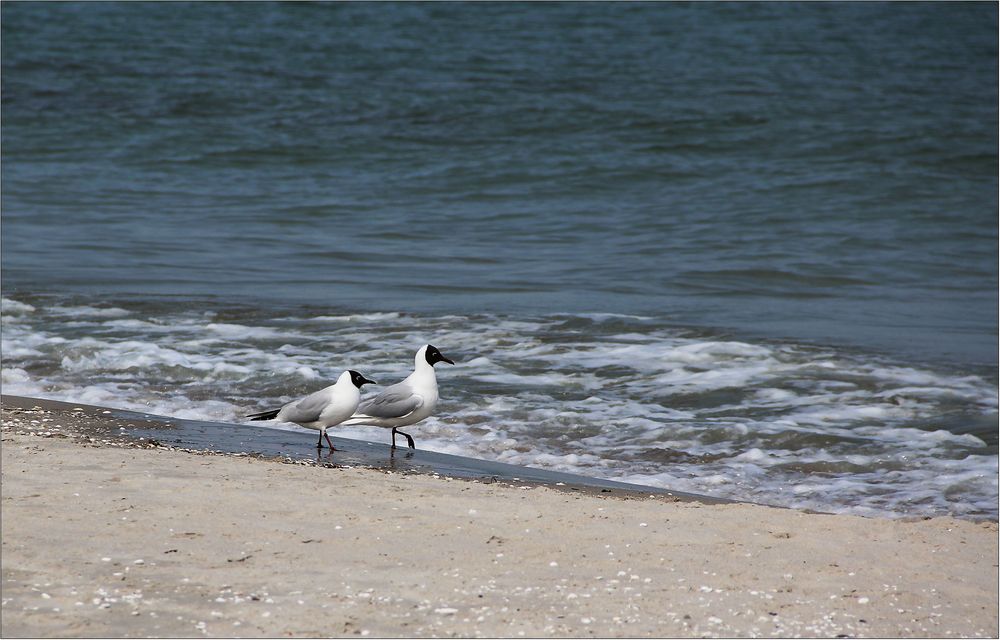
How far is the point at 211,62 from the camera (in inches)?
1109

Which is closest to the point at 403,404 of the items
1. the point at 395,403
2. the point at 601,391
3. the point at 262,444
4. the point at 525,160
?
the point at 395,403

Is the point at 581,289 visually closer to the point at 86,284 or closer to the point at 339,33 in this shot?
the point at 86,284

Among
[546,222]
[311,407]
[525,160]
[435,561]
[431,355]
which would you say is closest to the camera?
[435,561]

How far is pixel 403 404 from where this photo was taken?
21.0 feet

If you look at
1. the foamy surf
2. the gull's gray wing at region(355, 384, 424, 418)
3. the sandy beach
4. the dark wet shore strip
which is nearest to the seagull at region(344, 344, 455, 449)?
the gull's gray wing at region(355, 384, 424, 418)

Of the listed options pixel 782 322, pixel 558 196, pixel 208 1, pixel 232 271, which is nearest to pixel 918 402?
pixel 782 322

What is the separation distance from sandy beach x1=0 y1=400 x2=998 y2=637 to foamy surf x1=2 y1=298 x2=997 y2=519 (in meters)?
1.01

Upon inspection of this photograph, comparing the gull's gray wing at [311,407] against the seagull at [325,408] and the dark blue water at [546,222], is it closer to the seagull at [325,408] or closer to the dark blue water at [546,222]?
the seagull at [325,408]

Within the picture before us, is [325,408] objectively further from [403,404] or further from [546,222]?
[546,222]

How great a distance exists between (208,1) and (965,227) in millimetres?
25739

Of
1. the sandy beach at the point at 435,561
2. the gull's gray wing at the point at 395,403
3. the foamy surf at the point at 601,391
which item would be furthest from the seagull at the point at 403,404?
the sandy beach at the point at 435,561

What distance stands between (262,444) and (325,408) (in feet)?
1.45

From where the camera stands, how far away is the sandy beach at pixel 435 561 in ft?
12.6

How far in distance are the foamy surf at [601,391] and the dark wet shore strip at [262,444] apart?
219mm
